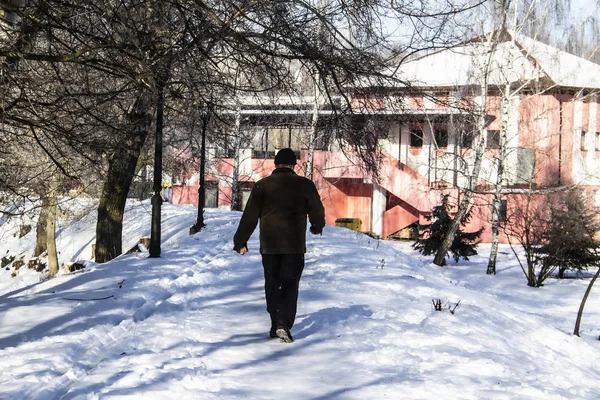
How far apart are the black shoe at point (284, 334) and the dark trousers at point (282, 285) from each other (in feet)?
0.17

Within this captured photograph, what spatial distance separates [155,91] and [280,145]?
35.4 meters

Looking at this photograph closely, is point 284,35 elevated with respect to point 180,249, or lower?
elevated

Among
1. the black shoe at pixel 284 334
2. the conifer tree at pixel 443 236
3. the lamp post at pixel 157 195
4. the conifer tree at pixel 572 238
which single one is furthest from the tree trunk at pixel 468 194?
the black shoe at pixel 284 334

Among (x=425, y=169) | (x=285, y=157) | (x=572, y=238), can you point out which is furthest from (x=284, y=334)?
(x=425, y=169)

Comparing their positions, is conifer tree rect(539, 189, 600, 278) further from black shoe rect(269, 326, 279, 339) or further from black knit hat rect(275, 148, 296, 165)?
black shoe rect(269, 326, 279, 339)

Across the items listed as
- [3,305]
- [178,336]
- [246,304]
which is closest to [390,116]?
[246,304]

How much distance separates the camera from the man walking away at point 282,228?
6.82m

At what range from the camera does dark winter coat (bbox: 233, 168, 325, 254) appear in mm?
6895

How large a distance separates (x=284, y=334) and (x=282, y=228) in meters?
1.08

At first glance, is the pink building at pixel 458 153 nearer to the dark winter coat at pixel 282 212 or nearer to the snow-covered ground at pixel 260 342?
the snow-covered ground at pixel 260 342

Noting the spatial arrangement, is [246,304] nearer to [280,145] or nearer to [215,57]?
[215,57]

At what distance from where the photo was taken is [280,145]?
42.0 m

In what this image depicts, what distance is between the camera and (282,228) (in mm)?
6898

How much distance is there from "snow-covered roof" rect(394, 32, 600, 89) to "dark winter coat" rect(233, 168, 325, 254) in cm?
1276
